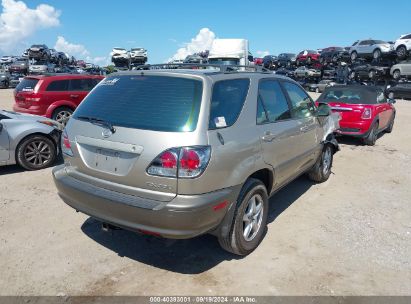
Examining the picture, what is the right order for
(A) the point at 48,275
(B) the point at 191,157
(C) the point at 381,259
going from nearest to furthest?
(B) the point at 191,157 → (A) the point at 48,275 → (C) the point at 381,259

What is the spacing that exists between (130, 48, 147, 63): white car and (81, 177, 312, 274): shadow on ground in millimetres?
32781

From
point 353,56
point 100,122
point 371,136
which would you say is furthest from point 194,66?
point 353,56

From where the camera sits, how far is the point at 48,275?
325 cm

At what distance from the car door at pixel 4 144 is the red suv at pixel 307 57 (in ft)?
116

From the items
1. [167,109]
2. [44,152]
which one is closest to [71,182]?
[167,109]

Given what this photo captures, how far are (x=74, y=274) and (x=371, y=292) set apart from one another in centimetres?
269

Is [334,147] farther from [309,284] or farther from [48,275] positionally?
[48,275]

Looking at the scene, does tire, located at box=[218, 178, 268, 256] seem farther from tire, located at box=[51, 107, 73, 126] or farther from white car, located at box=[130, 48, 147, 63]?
white car, located at box=[130, 48, 147, 63]

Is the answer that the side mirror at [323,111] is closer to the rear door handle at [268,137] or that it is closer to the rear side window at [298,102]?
the rear side window at [298,102]

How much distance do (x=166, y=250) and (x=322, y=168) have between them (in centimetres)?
332

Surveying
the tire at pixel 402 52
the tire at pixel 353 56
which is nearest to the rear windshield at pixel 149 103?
the tire at pixel 402 52

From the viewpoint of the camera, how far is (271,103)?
399 cm

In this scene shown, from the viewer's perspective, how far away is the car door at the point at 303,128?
4496 mm

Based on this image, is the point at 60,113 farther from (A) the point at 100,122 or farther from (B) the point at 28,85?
(A) the point at 100,122
